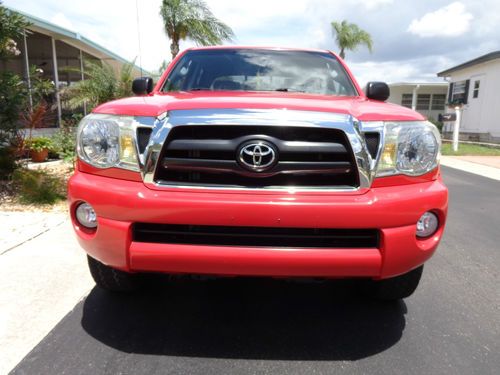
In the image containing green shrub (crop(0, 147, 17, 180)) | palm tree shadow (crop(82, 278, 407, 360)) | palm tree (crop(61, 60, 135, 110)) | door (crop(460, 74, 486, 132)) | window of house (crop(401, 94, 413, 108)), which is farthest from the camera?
window of house (crop(401, 94, 413, 108))

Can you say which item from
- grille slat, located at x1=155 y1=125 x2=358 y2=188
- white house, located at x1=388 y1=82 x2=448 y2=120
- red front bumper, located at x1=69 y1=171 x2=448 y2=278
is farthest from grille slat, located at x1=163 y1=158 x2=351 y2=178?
white house, located at x1=388 y1=82 x2=448 y2=120

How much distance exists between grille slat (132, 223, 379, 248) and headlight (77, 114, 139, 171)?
1.16 ft

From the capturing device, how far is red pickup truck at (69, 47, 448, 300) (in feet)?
6.43

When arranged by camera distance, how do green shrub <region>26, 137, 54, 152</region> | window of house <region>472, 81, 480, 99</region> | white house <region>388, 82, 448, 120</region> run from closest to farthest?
green shrub <region>26, 137, 54, 152</region>, window of house <region>472, 81, 480, 99</region>, white house <region>388, 82, 448, 120</region>

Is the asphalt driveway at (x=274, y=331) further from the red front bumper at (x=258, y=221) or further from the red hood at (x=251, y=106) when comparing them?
the red hood at (x=251, y=106)

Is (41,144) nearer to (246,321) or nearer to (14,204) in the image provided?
(14,204)

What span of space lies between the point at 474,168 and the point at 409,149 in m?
9.78

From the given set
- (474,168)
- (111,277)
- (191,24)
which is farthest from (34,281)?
(191,24)

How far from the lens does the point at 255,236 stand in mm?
2016

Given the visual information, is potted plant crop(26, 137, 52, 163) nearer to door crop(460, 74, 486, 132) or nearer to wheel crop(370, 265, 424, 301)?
wheel crop(370, 265, 424, 301)

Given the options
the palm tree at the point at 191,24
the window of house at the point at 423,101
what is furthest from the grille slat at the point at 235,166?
the window of house at the point at 423,101

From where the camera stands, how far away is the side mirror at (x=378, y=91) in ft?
10.6

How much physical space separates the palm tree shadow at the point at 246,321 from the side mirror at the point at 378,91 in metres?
1.46

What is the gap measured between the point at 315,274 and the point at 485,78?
21.5 m
